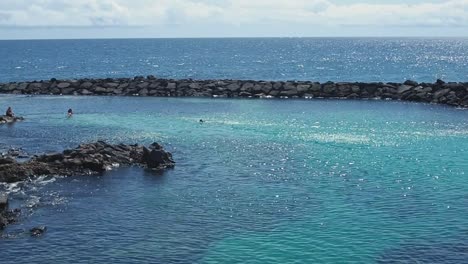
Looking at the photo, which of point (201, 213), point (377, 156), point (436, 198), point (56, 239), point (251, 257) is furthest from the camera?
point (377, 156)

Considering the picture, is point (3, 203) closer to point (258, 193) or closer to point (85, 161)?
point (85, 161)

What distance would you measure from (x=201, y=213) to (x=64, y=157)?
18282mm

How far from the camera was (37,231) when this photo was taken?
35531 mm

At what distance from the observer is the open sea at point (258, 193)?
33.3 m

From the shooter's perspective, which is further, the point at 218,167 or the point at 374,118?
the point at 374,118

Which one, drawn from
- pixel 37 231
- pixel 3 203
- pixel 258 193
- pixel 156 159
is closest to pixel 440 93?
pixel 156 159

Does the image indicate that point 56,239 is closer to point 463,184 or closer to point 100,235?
point 100,235

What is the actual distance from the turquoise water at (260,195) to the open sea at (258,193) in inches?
4.4

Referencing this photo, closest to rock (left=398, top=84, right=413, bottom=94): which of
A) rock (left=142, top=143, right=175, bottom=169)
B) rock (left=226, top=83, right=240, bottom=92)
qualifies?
rock (left=226, top=83, right=240, bottom=92)

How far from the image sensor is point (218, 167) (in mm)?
53312

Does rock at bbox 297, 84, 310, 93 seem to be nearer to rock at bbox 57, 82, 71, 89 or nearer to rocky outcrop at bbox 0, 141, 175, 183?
rock at bbox 57, 82, 71, 89

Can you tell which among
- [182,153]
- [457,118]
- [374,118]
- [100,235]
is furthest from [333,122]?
[100,235]

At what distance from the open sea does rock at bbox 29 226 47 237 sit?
1.55ft

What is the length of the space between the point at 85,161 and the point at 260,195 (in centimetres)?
1654
